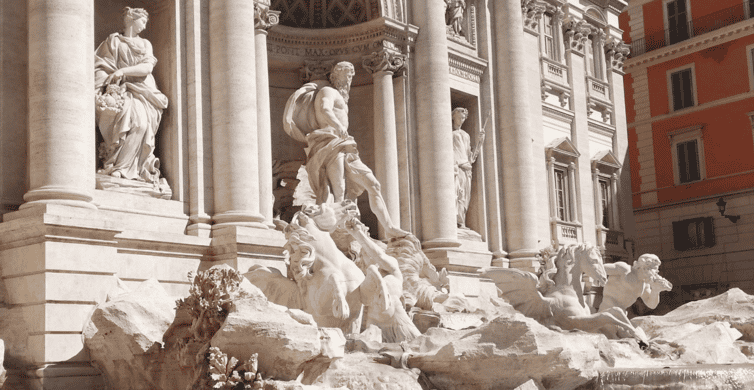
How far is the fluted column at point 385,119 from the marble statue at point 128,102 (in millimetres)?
5604

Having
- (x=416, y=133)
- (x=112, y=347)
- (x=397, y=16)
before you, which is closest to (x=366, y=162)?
(x=416, y=133)

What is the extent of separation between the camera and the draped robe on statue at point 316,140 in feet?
56.4

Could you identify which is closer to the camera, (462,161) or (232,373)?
(232,373)

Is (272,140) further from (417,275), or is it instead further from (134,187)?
(134,187)

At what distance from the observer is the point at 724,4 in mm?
32125

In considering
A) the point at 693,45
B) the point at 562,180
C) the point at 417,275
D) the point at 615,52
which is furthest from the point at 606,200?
the point at 417,275

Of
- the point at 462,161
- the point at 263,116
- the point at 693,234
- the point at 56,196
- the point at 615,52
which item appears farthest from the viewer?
the point at 693,234

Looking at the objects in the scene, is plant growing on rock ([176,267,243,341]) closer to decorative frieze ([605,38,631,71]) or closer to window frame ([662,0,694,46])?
decorative frieze ([605,38,631,71])

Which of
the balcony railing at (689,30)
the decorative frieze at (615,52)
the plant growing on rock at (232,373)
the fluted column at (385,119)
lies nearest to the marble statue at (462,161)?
the fluted column at (385,119)

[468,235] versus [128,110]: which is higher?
[128,110]

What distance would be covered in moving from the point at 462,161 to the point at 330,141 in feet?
14.9

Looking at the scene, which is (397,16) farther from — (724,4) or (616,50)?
(724,4)

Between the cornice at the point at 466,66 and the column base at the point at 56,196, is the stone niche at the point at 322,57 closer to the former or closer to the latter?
the cornice at the point at 466,66

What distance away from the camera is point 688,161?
33.2 metres
